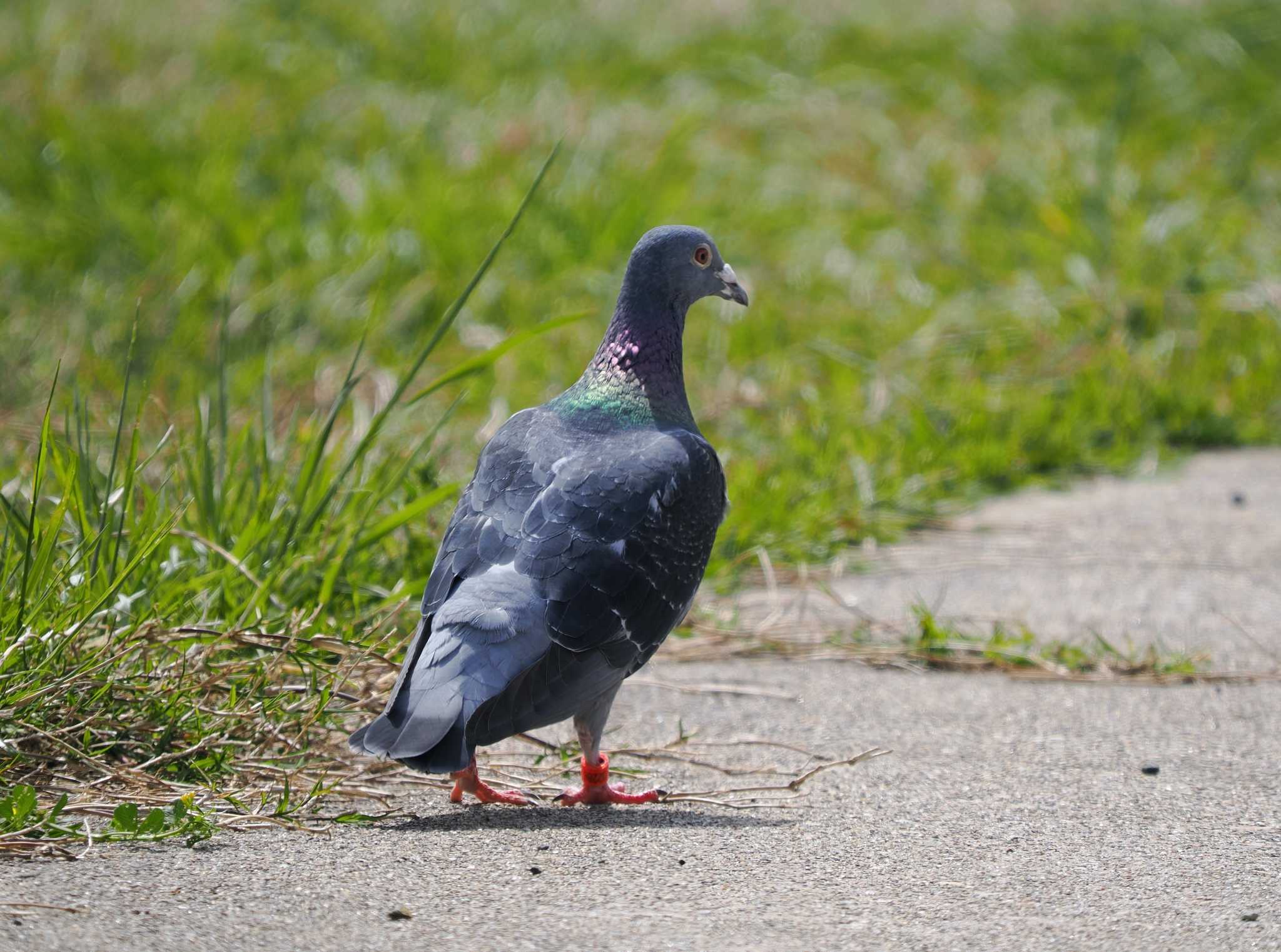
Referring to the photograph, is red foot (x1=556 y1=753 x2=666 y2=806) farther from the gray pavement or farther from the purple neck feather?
the purple neck feather

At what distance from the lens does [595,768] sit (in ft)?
10.5

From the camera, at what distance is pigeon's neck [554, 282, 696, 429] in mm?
3541

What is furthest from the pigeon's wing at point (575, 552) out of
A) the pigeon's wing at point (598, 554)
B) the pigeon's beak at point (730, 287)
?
the pigeon's beak at point (730, 287)

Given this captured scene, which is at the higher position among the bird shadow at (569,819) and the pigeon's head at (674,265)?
the pigeon's head at (674,265)

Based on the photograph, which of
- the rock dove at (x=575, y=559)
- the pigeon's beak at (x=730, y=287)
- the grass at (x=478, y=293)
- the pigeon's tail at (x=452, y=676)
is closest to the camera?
the pigeon's tail at (x=452, y=676)

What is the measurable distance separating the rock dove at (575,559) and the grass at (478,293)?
Result: 31cm

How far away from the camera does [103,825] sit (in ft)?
9.25

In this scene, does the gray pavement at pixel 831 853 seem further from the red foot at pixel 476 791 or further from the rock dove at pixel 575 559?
the rock dove at pixel 575 559

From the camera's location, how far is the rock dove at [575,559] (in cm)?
290

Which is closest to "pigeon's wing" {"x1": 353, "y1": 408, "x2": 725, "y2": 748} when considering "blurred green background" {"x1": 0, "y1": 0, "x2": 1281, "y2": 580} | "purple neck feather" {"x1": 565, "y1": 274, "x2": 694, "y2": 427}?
"purple neck feather" {"x1": 565, "y1": 274, "x2": 694, "y2": 427}

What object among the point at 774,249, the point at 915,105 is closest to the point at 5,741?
the point at 774,249

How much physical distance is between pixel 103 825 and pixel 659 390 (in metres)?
1.57

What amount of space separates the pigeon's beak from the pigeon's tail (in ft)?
3.69

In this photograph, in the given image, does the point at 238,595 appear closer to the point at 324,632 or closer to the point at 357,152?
the point at 324,632
